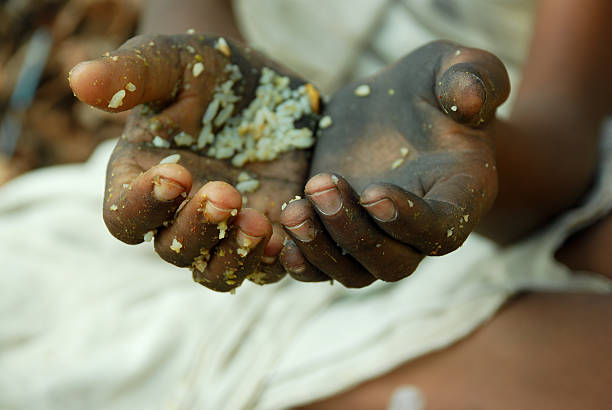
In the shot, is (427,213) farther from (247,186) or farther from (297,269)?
(247,186)

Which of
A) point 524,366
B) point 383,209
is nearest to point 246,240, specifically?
point 383,209

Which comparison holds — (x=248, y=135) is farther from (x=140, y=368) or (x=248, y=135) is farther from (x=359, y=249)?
(x=140, y=368)

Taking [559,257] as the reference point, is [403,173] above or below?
above

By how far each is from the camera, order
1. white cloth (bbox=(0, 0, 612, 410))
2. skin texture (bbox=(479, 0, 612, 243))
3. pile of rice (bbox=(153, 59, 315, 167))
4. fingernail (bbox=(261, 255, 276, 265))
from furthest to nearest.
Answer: skin texture (bbox=(479, 0, 612, 243))
white cloth (bbox=(0, 0, 612, 410))
pile of rice (bbox=(153, 59, 315, 167))
fingernail (bbox=(261, 255, 276, 265))

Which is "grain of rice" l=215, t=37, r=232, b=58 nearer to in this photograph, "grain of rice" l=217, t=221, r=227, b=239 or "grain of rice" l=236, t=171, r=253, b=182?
"grain of rice" l=236, t=171, r=253, b=182

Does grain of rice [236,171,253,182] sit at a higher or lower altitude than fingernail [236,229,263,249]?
lower

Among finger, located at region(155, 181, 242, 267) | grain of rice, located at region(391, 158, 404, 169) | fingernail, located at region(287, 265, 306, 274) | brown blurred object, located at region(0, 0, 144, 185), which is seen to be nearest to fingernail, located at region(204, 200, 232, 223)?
finger, located at region(155, 181, 242, 267)

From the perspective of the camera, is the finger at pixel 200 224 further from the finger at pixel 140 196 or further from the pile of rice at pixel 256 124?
the pile of rice at pixel 256 124
